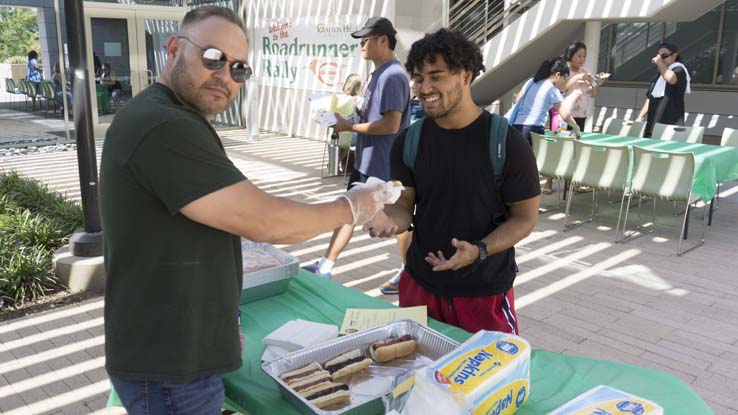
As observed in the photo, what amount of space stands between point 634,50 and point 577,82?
8.13 m

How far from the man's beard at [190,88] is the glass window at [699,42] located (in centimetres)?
1443

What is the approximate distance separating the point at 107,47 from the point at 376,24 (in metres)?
10.4

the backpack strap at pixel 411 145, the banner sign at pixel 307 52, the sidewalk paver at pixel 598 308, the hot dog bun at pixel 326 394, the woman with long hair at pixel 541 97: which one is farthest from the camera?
the banner sign at pixel 307 52

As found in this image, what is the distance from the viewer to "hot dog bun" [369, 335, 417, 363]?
76.8 inches

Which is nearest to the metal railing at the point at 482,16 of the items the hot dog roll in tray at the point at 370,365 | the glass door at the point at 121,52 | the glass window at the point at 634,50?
the glass window at the point at 634,50

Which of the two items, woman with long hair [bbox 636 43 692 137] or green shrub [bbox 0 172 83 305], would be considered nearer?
green shrub [bbox 0 172 83 305]

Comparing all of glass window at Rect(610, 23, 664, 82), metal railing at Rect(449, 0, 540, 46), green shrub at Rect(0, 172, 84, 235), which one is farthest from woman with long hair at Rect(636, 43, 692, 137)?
green shrub at Rect(0, 172, 84, 235)

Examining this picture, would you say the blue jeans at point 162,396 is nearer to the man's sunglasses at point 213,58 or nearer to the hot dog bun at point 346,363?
the hot dog bun at point 346,363

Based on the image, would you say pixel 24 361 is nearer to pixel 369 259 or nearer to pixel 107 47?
pixel 369 259

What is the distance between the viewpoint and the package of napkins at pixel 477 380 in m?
1.48

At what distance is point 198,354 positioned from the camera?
1532 millimetres

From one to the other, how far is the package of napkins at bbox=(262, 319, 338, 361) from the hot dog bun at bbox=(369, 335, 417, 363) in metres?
0.21

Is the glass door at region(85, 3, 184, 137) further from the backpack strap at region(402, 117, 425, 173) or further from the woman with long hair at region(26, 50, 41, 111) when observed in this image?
the backpack strap at region(402, 117, 425, 173)

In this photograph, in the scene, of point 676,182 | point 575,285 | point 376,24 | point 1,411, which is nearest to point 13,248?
point 1,411
